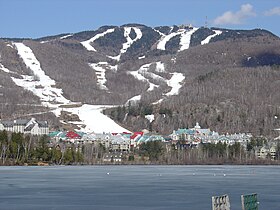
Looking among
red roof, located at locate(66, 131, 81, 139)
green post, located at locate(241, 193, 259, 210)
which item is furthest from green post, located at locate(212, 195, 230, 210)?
red roof, located at locate(66, 131, 81, 139)

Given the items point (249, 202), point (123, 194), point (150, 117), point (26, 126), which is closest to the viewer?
point (249, 202)

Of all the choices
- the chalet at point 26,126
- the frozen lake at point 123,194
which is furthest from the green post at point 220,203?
the chalet at point 26,126

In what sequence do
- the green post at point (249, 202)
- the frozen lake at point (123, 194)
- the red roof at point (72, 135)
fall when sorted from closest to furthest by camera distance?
the green post at point (249, 202) → the frozen lake at point (123, 194) → the red roof at point (72, 135)

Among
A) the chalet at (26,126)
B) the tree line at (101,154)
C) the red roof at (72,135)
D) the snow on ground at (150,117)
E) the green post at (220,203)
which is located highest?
the snow on ground at (150,117)

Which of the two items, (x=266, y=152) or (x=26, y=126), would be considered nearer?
(x=266, y=152)

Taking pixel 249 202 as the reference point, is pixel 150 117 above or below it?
above

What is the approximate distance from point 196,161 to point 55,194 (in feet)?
247

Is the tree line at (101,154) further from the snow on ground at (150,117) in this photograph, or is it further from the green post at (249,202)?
the green post at (249,202)

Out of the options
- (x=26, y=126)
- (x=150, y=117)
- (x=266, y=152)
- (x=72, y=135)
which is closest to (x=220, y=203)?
(x=266, y=152)

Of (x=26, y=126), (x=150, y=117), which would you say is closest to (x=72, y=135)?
(x=26, y=126)

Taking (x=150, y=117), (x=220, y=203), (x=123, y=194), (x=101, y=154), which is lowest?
(x=123, y=194)

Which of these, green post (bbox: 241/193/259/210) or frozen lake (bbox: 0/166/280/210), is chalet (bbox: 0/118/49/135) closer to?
frozen lake (bbox: 0/166/280/210)

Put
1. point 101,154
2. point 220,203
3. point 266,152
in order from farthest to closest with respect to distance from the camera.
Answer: point 266,152 → point 101,154 → point 220,203

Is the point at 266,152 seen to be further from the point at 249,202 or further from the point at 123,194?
the point at 249,202
